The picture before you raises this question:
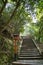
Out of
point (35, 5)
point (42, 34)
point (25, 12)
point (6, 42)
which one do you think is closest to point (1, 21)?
point (6, 42)

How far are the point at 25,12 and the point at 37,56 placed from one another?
4348 millimetres

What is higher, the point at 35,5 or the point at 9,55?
the point at 35,5

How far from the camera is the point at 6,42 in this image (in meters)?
9.96

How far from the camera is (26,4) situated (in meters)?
7.55

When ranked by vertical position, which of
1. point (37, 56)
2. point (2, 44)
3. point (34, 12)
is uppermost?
point (34, 12)

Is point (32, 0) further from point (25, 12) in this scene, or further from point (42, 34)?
point (42, 34)

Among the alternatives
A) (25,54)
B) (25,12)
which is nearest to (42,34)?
(25,54)

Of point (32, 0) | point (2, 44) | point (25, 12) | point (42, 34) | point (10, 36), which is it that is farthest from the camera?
point (42, 34)

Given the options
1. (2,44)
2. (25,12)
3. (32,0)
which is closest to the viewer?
(32,0)

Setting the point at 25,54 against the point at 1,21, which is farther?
the point at 25,54

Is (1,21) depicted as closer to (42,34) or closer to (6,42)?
(6,42)

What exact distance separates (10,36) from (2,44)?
2.12m

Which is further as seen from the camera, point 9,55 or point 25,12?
point 9,55

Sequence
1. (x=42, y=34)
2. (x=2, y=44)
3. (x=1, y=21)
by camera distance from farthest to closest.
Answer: (x=42, y=34) → (x=1, y=21) → (x=2, y=44)
